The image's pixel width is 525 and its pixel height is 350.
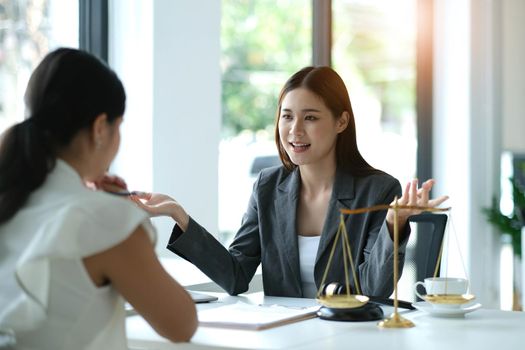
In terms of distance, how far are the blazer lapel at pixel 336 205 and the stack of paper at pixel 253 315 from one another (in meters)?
0.44

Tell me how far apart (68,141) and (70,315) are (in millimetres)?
322

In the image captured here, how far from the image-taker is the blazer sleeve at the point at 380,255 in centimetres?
239

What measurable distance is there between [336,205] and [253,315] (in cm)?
77

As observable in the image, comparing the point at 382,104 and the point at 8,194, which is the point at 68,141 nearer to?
the point at 8,194

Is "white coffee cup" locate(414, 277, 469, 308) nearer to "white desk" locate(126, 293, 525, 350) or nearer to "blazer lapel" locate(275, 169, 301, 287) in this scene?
"white desk" locate(126, 293, 525, 350)

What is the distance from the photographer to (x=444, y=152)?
575 centimetres

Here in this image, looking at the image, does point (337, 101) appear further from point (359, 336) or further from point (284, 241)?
point (359, 336)

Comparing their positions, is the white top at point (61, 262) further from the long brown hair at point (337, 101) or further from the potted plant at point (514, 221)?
the potted plant at point (514, 221)

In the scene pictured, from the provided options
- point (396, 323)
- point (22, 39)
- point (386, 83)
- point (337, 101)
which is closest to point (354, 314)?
point (396, 323)

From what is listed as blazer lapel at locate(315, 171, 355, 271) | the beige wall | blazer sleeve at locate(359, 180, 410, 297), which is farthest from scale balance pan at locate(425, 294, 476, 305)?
the beige wall

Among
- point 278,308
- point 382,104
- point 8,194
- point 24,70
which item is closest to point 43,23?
point 24,70

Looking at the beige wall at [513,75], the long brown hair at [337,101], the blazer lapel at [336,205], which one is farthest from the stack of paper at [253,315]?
the beige wall at [513,75]

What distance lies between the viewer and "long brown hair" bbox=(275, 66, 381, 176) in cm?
284

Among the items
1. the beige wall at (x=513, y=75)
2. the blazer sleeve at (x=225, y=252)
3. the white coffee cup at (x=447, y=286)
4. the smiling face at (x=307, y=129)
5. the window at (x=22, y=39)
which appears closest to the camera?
the white coffee cup at (x=447, y=286)
